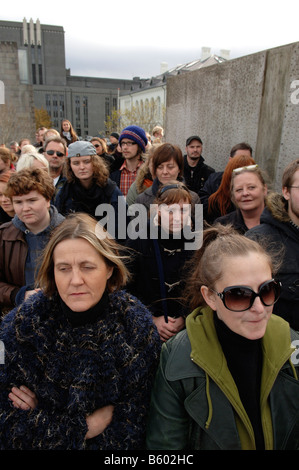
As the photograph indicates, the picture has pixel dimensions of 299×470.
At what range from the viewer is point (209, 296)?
1579 millimetres

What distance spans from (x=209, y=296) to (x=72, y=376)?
0.71 meters

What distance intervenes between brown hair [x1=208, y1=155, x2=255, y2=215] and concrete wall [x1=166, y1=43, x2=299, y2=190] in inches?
27.8

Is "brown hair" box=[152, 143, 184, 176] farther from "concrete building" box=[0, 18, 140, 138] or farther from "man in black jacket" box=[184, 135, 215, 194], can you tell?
"concrete building" box=[0, 18, 140, 138]

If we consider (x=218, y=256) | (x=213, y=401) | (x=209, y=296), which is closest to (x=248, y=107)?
(x=218, y=256)

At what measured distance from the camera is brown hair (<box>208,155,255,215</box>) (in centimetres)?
333

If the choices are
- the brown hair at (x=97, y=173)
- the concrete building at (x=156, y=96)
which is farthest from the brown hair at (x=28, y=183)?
the concrete building at (x=156, y=96)

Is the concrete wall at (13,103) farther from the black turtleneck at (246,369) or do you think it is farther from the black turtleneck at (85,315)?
the black turtleneck at (246,369)

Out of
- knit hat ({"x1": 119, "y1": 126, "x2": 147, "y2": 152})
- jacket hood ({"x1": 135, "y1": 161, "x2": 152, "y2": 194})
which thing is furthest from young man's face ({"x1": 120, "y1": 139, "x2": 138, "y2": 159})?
jacket hood ({"x1": 135, "y1": 161, "x2": 152, "y2": 194})

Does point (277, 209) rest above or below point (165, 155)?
below

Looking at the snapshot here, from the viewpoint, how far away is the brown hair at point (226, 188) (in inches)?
131

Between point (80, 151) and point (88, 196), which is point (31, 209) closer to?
point (88, 196)

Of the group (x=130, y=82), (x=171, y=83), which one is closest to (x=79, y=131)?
(x=130, y=82)

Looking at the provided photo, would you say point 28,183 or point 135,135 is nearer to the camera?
point 28,183

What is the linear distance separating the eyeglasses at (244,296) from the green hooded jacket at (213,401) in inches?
7.7
